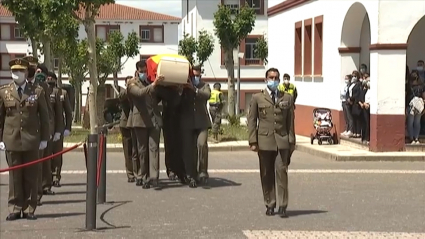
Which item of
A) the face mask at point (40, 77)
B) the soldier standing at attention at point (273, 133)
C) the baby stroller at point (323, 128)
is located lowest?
the baby stroller at point (323, 128)

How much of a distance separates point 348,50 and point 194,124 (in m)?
10.3

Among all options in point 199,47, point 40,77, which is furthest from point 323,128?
point 199,47

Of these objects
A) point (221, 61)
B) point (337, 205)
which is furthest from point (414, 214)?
point (221, 61)

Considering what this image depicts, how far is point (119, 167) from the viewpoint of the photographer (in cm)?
1831

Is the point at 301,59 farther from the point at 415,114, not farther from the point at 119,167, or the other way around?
the point at 119,167

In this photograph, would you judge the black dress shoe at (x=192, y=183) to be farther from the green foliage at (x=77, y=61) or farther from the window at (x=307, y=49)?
the green foliage at (x=77, y=61)

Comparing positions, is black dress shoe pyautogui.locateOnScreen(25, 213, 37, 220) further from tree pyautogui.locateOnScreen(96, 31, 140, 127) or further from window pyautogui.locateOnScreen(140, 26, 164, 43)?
window pyautogui.locateOnScreen(140, 26, 164, 43)

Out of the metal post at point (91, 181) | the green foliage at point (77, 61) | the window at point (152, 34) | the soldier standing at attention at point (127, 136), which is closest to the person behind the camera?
the metal post at point (91, 181)

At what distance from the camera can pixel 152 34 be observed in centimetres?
8094

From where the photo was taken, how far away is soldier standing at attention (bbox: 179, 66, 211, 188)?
1459cm

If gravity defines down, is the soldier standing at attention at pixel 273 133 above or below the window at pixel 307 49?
below

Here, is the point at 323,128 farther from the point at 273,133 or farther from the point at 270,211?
the point at 273,133

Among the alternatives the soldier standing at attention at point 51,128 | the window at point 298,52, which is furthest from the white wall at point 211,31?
the soldier standing at attention at point 51,128

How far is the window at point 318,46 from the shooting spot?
26219 mm
